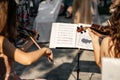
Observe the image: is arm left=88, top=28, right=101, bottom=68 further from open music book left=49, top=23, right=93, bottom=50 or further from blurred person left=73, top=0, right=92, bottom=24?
blurred person left=73, top=0, right=92, bottom=24

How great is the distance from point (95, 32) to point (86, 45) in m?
0.85

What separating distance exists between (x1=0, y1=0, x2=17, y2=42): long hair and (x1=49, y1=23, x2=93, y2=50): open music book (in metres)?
1.69

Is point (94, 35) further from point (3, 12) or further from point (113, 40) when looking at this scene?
point (3, 12)

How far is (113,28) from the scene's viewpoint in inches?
117

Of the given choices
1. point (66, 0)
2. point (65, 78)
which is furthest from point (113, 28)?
point (66, 0)

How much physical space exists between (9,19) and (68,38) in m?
1.85

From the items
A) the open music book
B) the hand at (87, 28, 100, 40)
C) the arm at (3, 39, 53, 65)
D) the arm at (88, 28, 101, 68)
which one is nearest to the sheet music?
the open music book

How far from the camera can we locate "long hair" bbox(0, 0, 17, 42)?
259 cm

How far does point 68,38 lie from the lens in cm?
452

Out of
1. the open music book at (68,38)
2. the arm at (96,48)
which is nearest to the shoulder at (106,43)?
the arm at (96,48)

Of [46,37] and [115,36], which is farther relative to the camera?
[46,37]

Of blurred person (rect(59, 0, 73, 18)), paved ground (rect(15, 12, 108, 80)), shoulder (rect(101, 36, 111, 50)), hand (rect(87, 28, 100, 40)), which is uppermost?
shoulder (rect(101, 36, 111, 50))

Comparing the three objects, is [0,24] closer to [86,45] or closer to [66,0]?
[86,45]

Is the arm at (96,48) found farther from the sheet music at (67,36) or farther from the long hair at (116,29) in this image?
the sheet music at (67,36)
